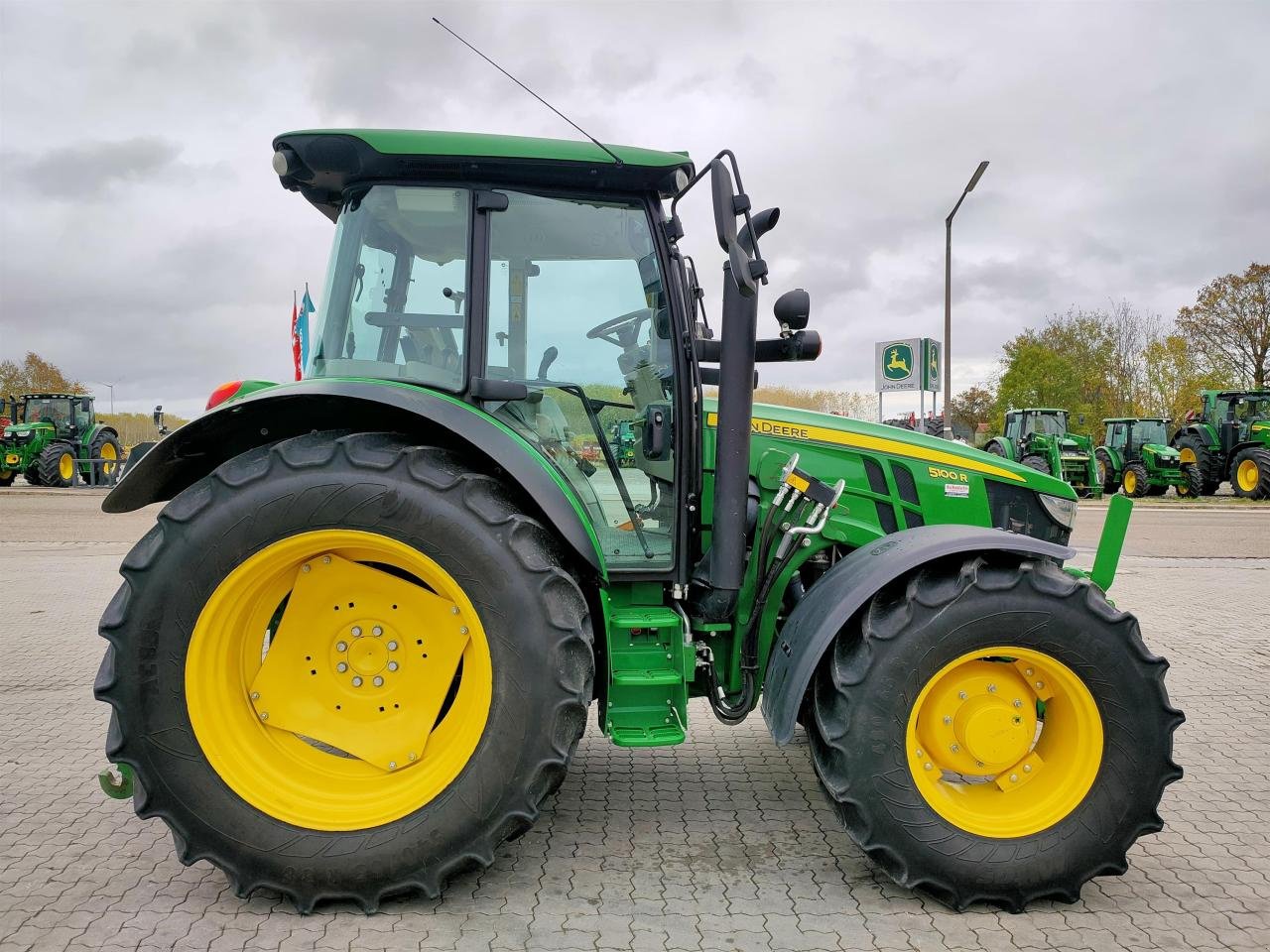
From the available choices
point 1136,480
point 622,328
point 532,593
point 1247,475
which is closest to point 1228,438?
point 1247,475

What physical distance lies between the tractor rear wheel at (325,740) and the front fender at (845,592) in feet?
2.10

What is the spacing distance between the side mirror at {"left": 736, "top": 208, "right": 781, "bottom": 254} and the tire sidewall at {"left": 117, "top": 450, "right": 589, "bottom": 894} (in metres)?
1.17

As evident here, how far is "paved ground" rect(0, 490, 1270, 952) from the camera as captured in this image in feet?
8.30

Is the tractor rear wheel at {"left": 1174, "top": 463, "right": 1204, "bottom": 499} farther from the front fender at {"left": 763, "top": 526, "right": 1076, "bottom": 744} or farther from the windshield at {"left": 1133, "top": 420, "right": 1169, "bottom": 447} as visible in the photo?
the front fender at {"left": 763, "top": 526, "right": 1076, "bottom": 744}

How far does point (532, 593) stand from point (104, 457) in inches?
962

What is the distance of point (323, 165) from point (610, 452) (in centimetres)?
135

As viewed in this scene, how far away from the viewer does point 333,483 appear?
2.64m

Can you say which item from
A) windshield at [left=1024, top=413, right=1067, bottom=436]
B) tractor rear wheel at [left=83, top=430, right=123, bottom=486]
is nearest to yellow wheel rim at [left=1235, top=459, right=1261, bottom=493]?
windshield at [left=1024, top=413, right=1067, bottom=436]

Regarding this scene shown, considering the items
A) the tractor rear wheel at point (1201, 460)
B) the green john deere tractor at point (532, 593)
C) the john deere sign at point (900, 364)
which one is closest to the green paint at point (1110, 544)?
the green john deere tractor at point (532, 593)

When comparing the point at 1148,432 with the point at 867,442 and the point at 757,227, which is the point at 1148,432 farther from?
the point at 757,227

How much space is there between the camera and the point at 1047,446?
868 inches

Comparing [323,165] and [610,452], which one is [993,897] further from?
[323,165]

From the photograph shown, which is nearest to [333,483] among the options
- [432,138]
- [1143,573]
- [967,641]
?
[432,138]

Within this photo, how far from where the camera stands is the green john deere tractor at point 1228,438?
68.5 feet
